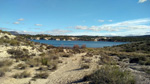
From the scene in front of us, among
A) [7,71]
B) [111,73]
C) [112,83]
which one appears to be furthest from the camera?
[7,71]

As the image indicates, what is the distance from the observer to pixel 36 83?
754 cm

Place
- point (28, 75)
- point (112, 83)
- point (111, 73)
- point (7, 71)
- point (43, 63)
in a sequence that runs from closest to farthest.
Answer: point (112, 83)
point (111, 73)
point (28, 75)
point (7, 71)
point (43, 63)

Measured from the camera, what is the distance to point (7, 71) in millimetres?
9297

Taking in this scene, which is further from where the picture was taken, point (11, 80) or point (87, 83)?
point (11, 80)

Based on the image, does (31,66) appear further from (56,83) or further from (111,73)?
(111,73)

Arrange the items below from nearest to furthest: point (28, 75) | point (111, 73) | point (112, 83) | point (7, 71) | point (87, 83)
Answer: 1. point (112, 83)
2. point (111, 73)
3. point (87, 83)
4. point (28, 75)
5. point (7, 71)

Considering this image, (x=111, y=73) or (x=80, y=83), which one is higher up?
(x=111, y=73)

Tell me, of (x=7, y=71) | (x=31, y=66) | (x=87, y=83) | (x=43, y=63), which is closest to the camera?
(x=87, y=83)

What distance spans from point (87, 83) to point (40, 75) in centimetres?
344

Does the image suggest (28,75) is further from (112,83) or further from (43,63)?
(112,83)

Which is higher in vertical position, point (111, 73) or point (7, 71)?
point (111, 73)

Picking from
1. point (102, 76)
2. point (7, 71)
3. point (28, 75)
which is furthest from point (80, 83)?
Result: point (7, 71)

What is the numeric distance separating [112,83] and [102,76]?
0.69m

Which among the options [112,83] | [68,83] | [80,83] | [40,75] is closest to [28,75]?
[40,75]
